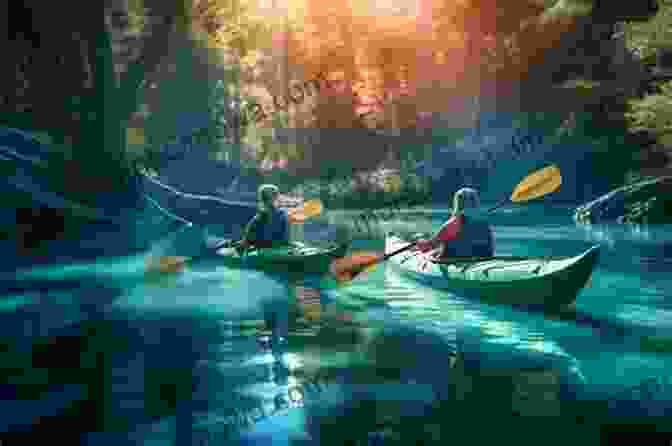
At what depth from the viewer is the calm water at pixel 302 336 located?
6.61 m

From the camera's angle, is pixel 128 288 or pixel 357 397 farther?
pixel 128 288

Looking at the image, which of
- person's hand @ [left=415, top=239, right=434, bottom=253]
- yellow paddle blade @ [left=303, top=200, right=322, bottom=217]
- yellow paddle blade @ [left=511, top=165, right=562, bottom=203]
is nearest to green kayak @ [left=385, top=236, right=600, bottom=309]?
person's hand @ [left=415, top=239, right=434, bottom=253]

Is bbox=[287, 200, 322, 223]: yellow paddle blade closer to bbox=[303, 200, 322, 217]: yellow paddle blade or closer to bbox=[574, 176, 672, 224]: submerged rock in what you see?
bbox=[303, 200, 322, 217]: yellow paddle blade

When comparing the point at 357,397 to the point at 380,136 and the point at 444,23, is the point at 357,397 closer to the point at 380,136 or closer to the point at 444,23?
the point at 444,23

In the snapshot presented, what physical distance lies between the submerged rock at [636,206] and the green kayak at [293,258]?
14.3 meters

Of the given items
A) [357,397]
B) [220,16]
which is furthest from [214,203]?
[357,397]

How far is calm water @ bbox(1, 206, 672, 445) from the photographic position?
661 centimetres

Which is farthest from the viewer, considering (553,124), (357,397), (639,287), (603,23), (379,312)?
(553,124)

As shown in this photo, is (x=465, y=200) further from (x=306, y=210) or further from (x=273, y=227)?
(x=306, y=210)

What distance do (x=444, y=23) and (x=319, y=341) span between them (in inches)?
1329

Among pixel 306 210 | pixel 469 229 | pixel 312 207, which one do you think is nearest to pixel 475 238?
pixel 469 229

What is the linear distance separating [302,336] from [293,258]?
3.90 m

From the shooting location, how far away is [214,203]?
85.3ft

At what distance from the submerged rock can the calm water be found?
990 cm
